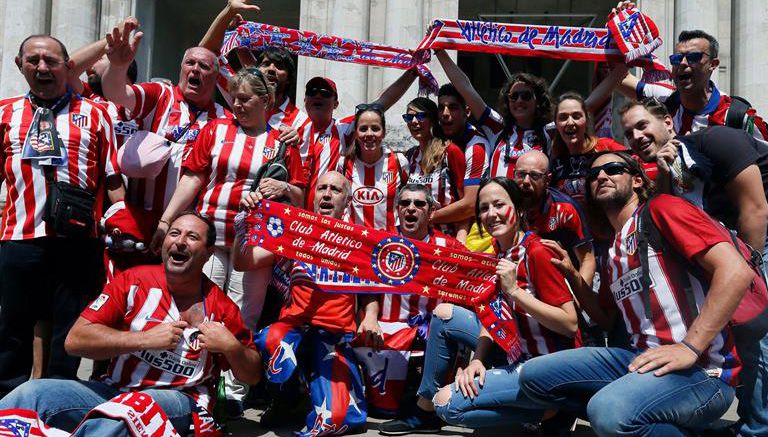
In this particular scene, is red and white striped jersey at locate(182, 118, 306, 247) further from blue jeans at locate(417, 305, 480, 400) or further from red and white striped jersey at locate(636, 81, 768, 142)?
red and white striped jersey at locate(636, 81, 768, 142)

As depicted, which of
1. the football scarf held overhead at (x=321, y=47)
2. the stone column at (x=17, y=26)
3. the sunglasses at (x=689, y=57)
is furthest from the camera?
the stone column at (x=17, y=26)

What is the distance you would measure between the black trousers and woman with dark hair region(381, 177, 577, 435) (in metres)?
2.27

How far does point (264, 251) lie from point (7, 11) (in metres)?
12.6

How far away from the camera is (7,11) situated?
14.7 metres

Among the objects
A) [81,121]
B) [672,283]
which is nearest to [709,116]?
[672,283]

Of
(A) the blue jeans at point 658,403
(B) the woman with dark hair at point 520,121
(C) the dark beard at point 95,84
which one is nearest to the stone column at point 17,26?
(C) the dark beard at point 95,84

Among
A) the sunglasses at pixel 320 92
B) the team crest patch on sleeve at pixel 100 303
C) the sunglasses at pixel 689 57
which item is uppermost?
the sunglasses at pixel 689 57

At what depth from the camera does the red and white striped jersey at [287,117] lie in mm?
6211

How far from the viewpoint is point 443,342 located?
493cm

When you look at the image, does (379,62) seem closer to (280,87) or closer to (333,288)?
(280,87)

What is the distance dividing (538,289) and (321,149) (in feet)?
8.19

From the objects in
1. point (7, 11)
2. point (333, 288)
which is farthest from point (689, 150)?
point (7, 11)

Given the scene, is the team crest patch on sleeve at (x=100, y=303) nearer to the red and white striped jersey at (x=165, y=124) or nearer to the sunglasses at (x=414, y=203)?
the red and white striped jersey at (x=165, y=124)

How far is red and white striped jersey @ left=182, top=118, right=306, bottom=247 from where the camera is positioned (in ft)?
16.9
